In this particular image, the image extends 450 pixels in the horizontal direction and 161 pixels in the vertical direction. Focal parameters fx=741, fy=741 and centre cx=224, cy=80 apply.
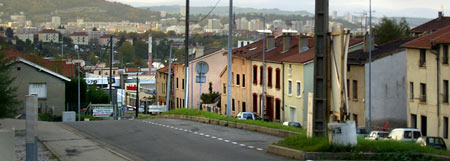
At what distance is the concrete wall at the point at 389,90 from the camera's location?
50.2 meters

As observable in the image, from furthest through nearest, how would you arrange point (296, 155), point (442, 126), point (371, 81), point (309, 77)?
point (309, 77), point (371, 81), point (442, 126), point (296, 155)

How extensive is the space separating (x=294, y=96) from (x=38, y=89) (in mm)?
19557

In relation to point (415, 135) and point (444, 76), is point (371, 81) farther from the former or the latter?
point (415, 135)

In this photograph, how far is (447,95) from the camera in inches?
1618

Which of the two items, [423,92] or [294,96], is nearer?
[423,92]

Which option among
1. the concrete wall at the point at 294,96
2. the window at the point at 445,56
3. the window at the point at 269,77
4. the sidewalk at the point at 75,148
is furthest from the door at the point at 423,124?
the sidewalk at the point at 75,148

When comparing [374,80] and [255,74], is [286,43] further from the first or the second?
[374,80]

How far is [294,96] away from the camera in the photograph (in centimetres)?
5662

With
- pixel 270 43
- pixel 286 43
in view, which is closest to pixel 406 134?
pixel 286 43

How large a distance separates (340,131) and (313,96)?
1871mm

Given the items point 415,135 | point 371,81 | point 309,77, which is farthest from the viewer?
point 309,77

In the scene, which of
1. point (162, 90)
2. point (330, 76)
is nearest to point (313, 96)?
point (330, 76)

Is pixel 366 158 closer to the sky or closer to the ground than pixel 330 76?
closer to the ground

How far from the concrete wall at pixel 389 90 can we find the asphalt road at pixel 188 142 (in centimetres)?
2080
